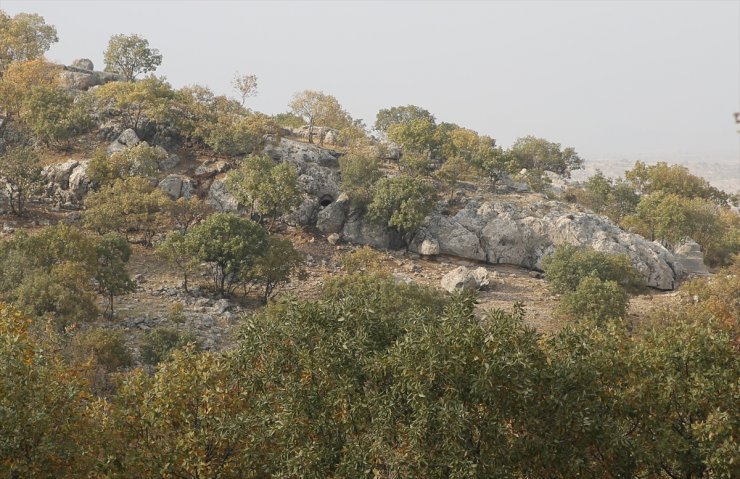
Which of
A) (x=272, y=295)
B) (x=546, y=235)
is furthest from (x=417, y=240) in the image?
(x=272, y=295)

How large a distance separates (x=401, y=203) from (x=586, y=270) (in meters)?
17.7

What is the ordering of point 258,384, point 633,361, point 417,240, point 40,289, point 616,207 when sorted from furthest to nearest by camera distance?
point 616,207, point 417,240, point 40,289, point 633,361, point 258,384

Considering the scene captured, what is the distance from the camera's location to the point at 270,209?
5141cm

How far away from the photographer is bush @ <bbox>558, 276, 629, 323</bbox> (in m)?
37.5

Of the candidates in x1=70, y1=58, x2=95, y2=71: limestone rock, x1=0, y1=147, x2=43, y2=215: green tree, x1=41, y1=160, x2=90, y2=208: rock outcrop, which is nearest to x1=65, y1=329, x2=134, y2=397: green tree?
x1=0, y1=147, x2=43, y2=215: green tree

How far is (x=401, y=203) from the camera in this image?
54.0 meters

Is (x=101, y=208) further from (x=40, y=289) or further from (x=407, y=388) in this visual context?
(x=407, y=388)

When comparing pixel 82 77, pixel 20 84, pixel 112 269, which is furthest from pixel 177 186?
pixel 82 77

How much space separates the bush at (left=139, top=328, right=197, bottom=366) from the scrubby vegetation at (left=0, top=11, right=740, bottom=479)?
0.11 metres

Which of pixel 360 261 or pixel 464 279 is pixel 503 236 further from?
pixel 360 261

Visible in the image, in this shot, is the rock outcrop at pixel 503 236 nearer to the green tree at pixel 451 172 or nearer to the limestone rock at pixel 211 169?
the green tree at pixel 451 172

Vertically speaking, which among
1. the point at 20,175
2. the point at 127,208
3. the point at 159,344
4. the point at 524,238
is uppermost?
the point at 524,238

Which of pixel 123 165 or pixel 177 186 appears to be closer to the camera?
pixel 123 165

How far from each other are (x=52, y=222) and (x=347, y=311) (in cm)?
4213
